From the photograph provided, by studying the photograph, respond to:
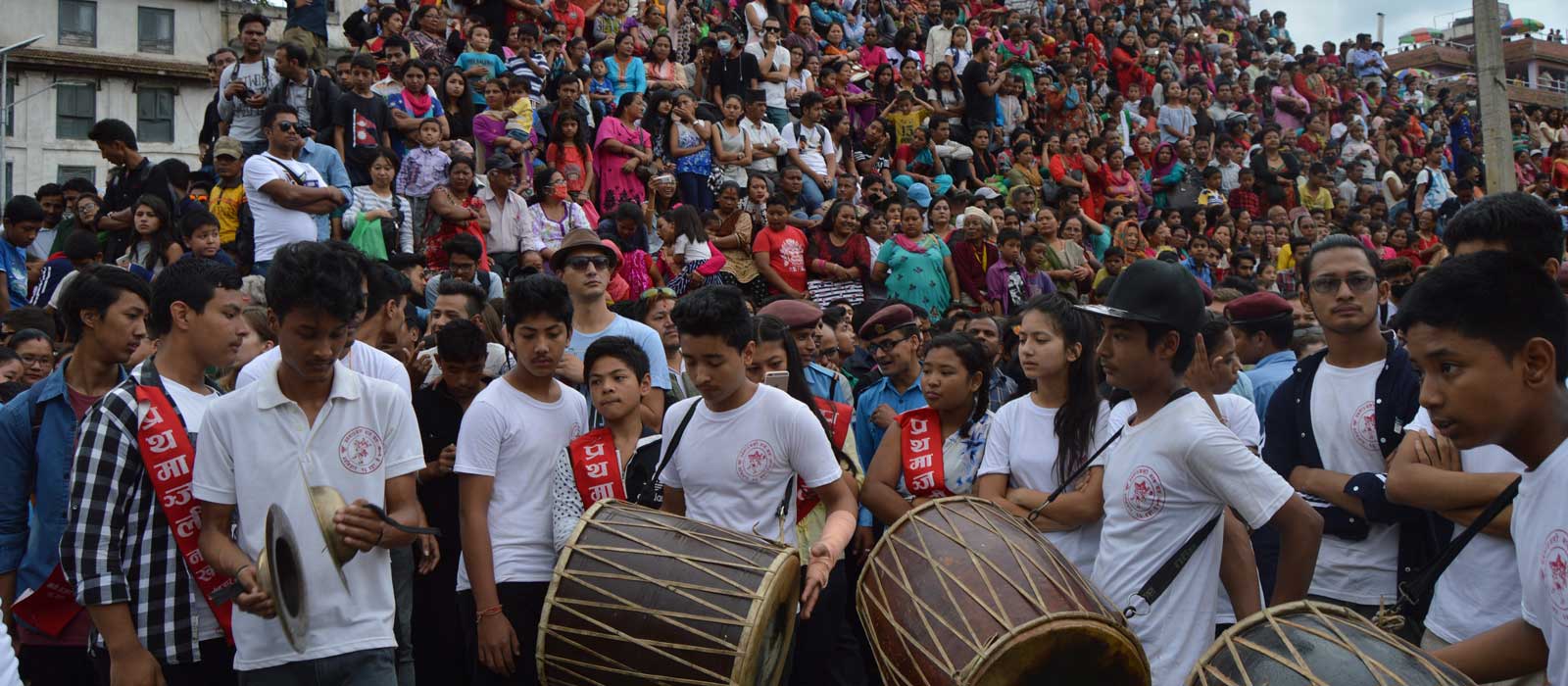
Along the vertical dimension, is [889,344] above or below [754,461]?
above

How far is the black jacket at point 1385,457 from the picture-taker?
391 centimetres

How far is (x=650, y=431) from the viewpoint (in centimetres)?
544

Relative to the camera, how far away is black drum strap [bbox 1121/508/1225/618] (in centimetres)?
366

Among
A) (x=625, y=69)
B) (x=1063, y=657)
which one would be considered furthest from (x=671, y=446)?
(x=625, y=69)

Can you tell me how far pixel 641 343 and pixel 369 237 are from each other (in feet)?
15.4

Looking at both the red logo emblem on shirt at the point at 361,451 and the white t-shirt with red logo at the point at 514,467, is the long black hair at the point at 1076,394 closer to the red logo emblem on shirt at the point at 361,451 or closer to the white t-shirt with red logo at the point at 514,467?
the white t-shirt with red logo at the point at 514,467

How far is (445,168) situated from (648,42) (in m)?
5.17

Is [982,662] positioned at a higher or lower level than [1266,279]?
lower

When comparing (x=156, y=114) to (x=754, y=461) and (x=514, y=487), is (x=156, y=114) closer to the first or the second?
(x=514, y=487)

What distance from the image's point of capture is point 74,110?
36.8 m

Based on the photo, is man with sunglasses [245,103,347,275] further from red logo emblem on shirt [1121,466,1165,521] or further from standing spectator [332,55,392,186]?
red logo emblem on shirt [1121,466,1165,521]

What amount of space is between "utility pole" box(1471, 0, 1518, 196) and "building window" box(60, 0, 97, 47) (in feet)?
130

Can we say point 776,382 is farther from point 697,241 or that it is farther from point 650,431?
point 697,241

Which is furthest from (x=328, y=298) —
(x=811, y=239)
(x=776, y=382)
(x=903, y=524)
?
(x=811, y=239)
